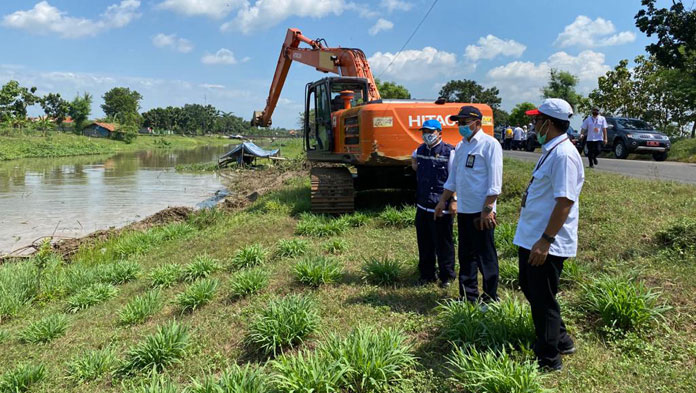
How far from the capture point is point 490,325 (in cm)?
323

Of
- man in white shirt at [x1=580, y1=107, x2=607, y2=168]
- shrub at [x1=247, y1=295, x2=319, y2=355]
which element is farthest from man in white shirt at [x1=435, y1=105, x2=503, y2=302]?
man in white shirt at [x1=580, y1=107, x2=607, y2=168]

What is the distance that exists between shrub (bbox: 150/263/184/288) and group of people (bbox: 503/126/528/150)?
22056 millimetres

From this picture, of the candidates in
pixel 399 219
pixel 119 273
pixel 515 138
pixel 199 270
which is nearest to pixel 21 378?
pixel 199 270

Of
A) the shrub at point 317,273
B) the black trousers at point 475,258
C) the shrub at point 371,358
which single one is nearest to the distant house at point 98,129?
the shrub at point 317,273

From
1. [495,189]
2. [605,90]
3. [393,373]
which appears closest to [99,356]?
[393,373]

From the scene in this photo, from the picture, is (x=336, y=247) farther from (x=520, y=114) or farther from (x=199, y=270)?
(x=520, y=114)

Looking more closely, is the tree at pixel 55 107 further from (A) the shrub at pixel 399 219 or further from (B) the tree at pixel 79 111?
(A) the shrub at pixel 399 219

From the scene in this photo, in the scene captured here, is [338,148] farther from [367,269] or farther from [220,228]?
[367,269]

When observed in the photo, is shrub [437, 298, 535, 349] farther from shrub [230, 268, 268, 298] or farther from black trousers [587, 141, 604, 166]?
black trousers [587, 141, 604, 166]

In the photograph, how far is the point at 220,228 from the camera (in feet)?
28.5

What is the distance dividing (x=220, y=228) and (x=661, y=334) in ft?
24.1

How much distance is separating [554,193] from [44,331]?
16.4ft

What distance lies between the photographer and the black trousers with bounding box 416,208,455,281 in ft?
14.5

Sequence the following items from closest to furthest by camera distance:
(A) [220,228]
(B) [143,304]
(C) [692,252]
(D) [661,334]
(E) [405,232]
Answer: (D) [661,334], (C) [692,252], (B) [143,304], (E) [405,232], (A) [220,228]
